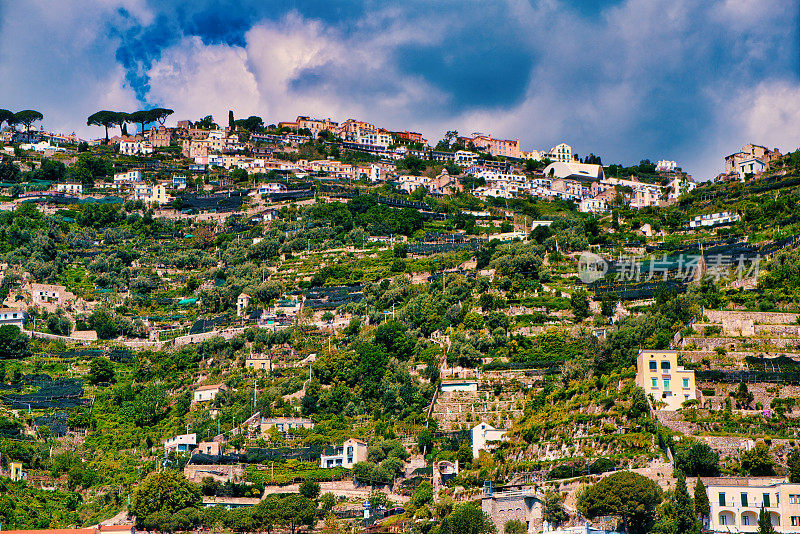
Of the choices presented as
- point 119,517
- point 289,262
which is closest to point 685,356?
point 119,517

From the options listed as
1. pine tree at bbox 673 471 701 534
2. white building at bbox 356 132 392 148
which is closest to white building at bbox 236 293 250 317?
pine tree at bbox 673 471 701 534

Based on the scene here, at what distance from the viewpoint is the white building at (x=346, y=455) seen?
201ft

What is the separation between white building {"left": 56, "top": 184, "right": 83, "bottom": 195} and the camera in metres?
113

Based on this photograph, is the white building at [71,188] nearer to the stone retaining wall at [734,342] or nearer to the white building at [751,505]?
the stone retaining wall at [734,342]

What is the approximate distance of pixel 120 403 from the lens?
73.0 metres

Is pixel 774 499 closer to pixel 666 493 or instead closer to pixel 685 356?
pixel 666 493

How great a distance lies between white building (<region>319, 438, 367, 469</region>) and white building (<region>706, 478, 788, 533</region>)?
2119 centimetres

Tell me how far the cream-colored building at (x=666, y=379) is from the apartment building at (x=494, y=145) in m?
91.4

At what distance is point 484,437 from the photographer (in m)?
58.3

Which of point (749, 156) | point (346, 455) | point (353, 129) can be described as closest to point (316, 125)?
point (353, 129)

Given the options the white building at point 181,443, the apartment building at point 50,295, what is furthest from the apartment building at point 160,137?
the white building at point 181,443

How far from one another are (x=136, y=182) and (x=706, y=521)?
83.9m

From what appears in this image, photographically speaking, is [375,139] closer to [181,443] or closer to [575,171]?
[575,171]

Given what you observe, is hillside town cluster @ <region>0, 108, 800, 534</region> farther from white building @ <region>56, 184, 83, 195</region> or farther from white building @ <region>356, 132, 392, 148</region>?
white building @ <region>356, 132, 392, 148</region>
